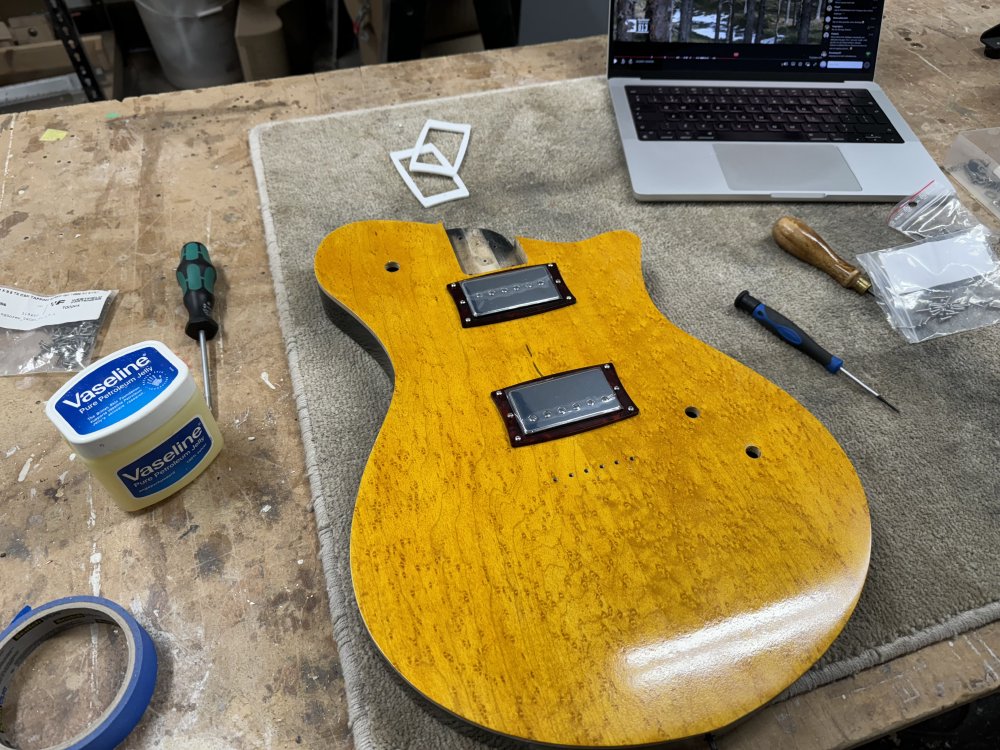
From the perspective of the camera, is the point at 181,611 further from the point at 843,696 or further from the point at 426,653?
the point at 843,696

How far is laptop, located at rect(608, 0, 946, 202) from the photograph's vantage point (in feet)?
3.08

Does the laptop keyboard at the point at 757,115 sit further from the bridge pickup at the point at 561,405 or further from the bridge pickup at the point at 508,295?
the bridge pickup at the point at 561,405

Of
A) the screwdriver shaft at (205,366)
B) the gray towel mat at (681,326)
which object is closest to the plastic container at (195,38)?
the gray towel mat at (681,326)

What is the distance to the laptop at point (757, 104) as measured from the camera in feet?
3.08

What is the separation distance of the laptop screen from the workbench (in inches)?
6.4

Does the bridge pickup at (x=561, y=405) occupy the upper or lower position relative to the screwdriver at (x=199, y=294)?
lower

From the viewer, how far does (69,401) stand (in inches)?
22.0

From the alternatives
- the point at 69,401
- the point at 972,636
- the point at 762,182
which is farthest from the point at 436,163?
the point at 972,636

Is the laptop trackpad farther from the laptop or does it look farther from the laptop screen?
the laptop screen

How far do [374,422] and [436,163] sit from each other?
1.54 ft

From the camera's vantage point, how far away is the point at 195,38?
6.04 feet

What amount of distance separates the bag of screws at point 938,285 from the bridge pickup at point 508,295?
0.40 meters

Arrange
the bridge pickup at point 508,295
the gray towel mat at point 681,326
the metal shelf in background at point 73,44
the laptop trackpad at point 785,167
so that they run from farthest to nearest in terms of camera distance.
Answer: the metal shelf in background at point 73,44
the laptop trackpad at point 785,167
the bridge pickup at point 508,295
the gray towel mat at point 681,326

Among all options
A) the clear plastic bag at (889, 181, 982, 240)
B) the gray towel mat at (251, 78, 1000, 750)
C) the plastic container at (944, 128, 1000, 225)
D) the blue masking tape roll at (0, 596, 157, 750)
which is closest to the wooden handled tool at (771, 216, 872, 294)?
the gray towel mat at (251, 78, 1000, 750)
